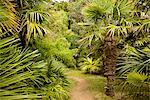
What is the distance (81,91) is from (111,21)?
3.05 m

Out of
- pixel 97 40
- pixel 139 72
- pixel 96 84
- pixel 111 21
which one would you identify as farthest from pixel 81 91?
pixel 139 72

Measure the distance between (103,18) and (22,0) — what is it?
3.28 metres

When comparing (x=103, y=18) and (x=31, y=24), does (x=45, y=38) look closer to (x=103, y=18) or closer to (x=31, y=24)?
(x=31, y=24)

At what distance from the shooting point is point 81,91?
1045 cm

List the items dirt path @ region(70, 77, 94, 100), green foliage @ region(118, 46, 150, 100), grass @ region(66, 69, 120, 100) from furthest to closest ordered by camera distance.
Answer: dirt path @ region(70, 77, 94, 100)
grass @ region(66, 69, 120, 100)
green foliage @ region(118, 46, 150, 100)

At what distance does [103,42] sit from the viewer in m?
9.48

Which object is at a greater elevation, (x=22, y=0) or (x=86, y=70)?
(x=22, y=0)

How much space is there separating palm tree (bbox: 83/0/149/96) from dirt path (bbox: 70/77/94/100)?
0.83 metres

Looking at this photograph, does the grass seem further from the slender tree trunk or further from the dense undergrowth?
the slender tree trunk

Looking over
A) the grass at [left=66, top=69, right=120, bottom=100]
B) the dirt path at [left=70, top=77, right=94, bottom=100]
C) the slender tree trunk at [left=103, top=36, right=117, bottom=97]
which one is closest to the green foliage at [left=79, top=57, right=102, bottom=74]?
the grass at [left=66, top=69, right=120, bottom=100]

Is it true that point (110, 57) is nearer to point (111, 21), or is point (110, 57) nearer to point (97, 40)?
point (97, 40)

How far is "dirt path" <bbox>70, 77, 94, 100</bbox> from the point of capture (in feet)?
31.5

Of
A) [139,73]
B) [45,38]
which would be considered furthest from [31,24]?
[139,73]

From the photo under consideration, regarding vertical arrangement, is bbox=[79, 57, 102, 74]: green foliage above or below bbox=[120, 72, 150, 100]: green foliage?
below
